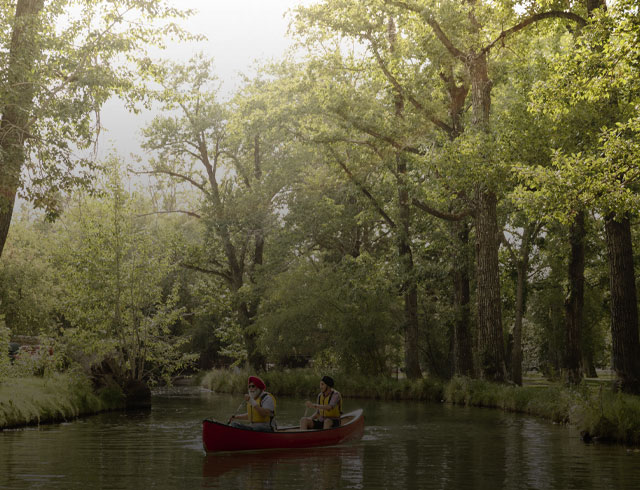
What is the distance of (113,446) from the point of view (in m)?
16.7

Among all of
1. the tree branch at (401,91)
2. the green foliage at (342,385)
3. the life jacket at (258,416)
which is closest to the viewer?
the life jacket at (258,416)

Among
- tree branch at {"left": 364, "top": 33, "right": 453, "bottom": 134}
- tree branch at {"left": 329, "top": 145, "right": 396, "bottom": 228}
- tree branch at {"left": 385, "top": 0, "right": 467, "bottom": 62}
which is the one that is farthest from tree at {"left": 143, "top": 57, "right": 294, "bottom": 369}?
tree branch at {"left": 385, "top": 0, "right": 467, "bottom": 62}

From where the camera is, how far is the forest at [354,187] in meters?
16.6

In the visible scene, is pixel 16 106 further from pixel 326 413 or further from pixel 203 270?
pixel 203 270

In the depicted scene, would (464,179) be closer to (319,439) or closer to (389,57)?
(389,57)

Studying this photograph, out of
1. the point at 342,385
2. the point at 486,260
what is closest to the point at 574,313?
the point at 486,260

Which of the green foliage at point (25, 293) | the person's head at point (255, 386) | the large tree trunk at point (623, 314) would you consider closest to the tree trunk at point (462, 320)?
the large tree trunk at point (623, 314)

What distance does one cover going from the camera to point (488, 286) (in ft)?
79.9

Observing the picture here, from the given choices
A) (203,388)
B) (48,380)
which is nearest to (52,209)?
(48,380)

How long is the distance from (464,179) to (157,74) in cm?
944

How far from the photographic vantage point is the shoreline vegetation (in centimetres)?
1616

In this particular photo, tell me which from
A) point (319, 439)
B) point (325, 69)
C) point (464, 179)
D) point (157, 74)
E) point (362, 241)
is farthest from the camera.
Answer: point (362, 241)

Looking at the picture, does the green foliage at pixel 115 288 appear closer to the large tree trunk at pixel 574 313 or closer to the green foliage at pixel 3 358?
the green foliage at pixel 3 358

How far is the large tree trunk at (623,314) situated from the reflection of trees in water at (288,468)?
23.1 feet
